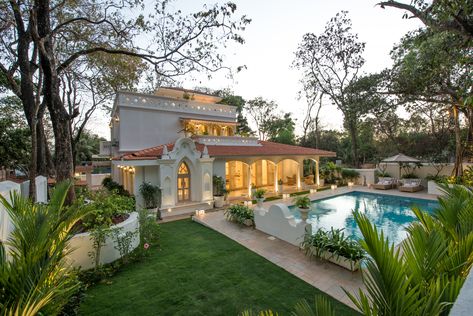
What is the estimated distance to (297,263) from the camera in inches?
261

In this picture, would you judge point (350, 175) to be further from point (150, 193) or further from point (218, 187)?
point (150, 193)

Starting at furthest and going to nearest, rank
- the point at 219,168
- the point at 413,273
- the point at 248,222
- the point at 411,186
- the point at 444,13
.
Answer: the point at 411,186
the point at 219,168
the point at 248,222
the point at 444,13
the point at 413,273

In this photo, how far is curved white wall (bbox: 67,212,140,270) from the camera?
6215mm

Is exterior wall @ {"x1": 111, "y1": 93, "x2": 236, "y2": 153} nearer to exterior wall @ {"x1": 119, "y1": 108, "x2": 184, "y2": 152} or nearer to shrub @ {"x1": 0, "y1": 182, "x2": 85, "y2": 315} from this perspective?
exterior wall @ {"x1": 119, "y1": 108, "x2": 184, "y2": 152}

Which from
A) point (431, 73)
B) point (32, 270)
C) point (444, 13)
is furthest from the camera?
point (431, 73)

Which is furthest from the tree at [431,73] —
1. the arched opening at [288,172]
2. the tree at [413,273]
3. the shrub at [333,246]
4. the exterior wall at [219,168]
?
the exterior wall at [219,168]

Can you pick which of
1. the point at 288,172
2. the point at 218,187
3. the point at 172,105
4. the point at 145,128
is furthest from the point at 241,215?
the point at 288,172

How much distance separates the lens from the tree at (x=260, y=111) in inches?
1490

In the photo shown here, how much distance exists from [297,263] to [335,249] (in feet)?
3.98

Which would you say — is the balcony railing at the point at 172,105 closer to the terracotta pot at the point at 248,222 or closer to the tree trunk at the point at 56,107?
the tree trunk at the point at 56,107

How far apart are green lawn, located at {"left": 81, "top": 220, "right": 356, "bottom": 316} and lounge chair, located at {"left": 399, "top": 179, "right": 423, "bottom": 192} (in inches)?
674

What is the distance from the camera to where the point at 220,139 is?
17844mm

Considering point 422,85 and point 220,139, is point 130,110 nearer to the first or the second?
point 220,139

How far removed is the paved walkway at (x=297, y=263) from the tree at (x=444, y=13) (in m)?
7.54
